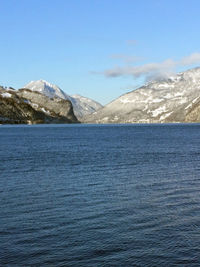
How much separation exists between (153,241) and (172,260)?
3.23m

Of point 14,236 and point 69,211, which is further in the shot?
point 69,211

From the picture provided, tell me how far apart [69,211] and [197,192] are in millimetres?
15286

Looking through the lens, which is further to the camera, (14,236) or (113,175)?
(113,175)

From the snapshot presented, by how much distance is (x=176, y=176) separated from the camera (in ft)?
174

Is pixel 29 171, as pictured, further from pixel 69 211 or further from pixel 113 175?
pixel 69 211

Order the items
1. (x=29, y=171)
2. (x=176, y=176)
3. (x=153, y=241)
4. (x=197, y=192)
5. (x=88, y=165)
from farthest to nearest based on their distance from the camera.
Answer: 1. (x=88, y=165)
2. (x=29, y=171)
3. (x=176, y=176)
4. (x=197, y=192)
5. (x=153, y=241)

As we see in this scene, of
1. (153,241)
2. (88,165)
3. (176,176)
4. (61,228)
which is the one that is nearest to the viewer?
(153,241)

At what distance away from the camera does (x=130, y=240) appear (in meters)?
25.0

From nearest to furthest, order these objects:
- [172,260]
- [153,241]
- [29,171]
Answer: [172,260]
[153,241]
[29,171]

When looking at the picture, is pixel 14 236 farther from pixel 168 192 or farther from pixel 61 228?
pixel 168 192

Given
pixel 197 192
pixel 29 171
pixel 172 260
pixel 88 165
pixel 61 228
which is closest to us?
pixel 172 260

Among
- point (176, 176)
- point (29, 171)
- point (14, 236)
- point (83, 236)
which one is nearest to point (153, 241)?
point (83, 236)

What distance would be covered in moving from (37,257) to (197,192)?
23.2 m

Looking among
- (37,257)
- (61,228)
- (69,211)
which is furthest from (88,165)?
(37,257)
